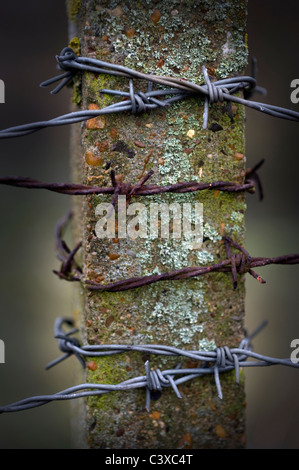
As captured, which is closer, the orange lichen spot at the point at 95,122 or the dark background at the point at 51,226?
the orange lichen spot at the point at 95,122

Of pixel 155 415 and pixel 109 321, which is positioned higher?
pixel 109 321

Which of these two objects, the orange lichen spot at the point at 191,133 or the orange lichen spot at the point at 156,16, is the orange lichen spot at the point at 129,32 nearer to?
the orange lichen spot at the point at 156,16

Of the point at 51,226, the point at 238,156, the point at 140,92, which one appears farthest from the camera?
the point at 51,226

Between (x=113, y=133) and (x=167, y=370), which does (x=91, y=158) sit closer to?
(x=113, y=133)

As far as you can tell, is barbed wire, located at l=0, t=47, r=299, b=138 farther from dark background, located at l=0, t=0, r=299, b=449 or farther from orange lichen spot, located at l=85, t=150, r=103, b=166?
dark background, located at l=0, t=0, r=299, b=449

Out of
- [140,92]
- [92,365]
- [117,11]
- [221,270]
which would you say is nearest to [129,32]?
[117,11]

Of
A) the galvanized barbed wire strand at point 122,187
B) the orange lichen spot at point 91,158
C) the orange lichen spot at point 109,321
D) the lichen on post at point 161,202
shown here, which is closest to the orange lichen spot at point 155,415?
the lichen on post at point 161,202
